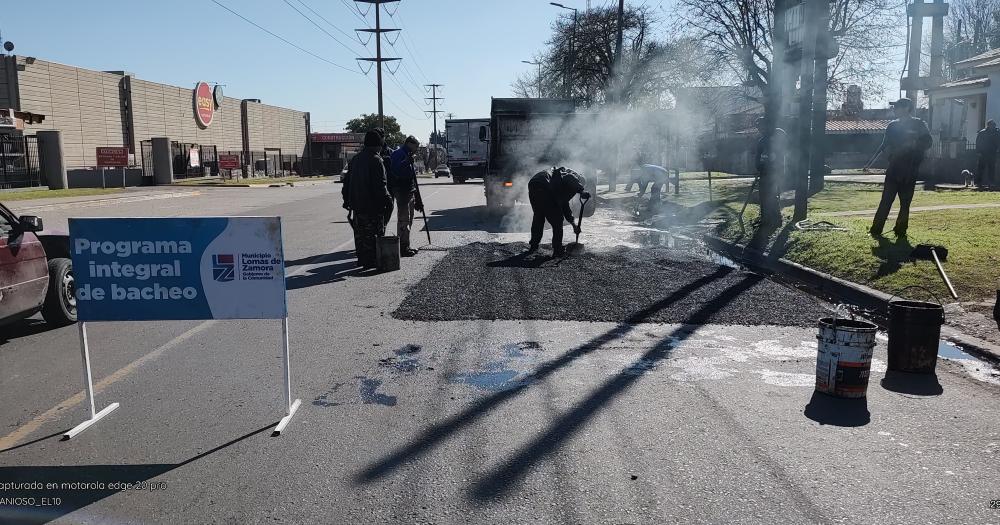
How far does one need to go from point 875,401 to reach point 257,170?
5916 cm

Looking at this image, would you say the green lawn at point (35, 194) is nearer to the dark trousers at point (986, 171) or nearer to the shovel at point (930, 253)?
the shovel at point (930, 253)

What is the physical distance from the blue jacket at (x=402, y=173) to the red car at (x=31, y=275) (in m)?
5.18

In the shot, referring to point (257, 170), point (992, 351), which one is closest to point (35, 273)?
point (992, 351)

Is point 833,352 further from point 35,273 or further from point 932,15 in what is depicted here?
point 932,15

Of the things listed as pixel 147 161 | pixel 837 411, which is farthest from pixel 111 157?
pixel 837 411

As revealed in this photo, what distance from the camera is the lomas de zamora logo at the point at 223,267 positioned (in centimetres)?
486

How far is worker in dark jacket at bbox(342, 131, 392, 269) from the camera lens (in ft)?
35.5

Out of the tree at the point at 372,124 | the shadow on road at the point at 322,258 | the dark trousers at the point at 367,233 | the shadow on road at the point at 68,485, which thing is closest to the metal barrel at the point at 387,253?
the dark trousers at the point at 367,233

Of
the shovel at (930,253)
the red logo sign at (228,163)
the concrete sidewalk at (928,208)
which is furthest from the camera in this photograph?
the red logo sign at (228,163)

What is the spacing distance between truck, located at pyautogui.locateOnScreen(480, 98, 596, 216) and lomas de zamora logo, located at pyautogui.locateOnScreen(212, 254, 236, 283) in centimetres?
1412

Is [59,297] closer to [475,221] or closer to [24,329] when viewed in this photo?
[24,329]

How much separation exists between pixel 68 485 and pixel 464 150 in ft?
119

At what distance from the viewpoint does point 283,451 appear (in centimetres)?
436

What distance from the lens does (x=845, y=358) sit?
515 centimetres
